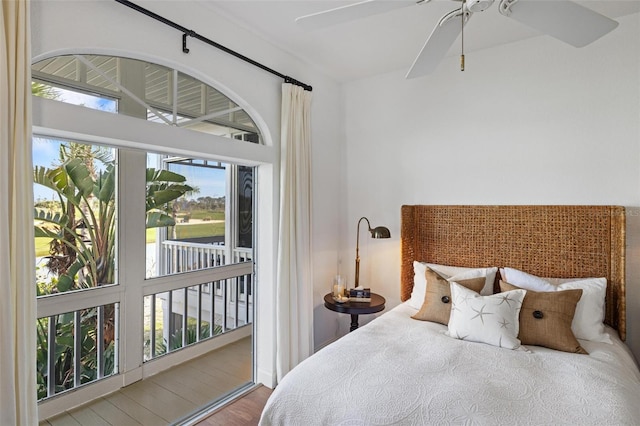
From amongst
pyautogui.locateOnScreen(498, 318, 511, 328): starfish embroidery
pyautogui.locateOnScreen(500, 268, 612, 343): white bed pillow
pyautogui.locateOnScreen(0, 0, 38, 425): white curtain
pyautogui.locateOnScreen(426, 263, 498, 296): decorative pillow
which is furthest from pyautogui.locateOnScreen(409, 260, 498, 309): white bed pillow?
pyautogui.locateOnScreen(0, 0, 38, 425): white curtain

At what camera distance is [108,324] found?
2588 millimetres

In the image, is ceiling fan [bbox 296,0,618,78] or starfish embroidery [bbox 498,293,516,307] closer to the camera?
ceiling fan [bbox 296,0,618,78]

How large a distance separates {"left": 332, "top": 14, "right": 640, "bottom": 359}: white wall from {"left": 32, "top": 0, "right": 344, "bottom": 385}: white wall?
0.30 m

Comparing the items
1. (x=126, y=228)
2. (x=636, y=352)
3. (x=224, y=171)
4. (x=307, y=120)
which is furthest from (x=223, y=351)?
(x=636, y=352)

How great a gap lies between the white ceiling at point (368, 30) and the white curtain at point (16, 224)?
1.20m

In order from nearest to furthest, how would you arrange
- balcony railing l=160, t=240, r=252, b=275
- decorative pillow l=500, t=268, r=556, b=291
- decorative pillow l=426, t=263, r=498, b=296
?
decorative pillow l=500, t=268, r=556, b=291 → decorative pillow l=426, t=263, r=498, b=296 → balcony railing l=160, t=240, r=252, b=275

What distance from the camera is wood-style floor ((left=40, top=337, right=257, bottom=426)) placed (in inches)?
93.0

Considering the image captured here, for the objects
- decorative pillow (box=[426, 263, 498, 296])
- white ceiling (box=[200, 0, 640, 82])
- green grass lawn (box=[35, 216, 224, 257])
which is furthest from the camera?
green grass lawn (box=[35, 216, 224, 257])

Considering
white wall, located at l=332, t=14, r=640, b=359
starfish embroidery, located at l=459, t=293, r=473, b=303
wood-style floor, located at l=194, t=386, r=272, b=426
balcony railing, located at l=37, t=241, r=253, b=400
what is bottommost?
wood-style floor, located at l=194, t=386, r=272, b=426

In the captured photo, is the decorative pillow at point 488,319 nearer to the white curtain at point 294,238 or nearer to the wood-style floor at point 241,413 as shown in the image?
the white curtain at point 294,238

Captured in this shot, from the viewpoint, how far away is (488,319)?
2.12m

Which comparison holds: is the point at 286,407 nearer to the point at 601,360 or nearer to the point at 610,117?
the point at 601,360

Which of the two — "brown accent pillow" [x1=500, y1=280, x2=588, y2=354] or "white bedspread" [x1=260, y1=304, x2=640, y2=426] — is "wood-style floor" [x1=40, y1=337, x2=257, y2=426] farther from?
"brown accent pillow" [x1=500, y1=280, x2=588, y2=354]

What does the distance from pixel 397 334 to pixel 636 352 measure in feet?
5.61
